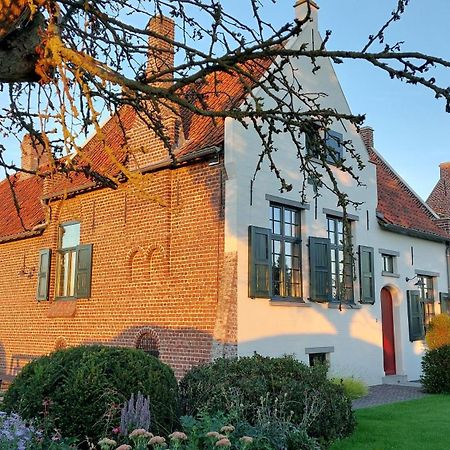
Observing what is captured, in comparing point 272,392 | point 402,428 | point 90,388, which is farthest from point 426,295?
point 90,388

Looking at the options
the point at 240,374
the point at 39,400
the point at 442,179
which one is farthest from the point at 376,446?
the point at 442,179

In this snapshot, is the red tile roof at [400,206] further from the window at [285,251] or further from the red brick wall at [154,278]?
the red brick wall at [154,278]

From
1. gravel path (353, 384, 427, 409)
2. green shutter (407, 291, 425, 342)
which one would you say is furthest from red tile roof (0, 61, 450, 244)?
gravel path (353, 384, 427, 409)

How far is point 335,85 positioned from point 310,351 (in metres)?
6.81

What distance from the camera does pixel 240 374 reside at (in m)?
7.00

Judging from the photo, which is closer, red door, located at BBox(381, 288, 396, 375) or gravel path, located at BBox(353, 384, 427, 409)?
gravel path, located at BBox(353, 384, 427, 409)

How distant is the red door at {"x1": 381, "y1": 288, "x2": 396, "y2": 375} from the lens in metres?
15.4

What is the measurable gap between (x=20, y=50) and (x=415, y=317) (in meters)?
14.5

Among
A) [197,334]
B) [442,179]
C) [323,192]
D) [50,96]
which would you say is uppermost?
[442,179]

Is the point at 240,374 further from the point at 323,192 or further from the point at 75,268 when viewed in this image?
the point at 75,268

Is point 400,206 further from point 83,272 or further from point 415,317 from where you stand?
point 83,272

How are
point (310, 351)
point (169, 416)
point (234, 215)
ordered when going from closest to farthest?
point (169, 416)
point (234, 215)
point (310, 351)

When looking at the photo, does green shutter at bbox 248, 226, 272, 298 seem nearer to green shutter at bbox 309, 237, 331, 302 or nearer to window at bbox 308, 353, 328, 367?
green shutter at bbox 309, 237, 331, 302

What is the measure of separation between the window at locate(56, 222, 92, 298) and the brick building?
1.8 inches
